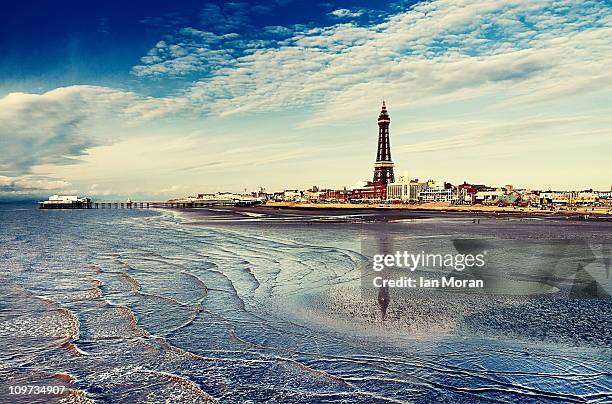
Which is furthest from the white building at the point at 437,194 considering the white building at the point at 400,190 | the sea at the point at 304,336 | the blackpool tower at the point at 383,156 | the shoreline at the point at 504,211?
the sea at the point at 304,336

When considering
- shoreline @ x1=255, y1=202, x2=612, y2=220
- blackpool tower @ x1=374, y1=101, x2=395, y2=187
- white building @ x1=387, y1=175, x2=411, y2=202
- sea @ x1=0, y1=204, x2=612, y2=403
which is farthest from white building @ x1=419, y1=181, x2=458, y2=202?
sea @ x1=0, y1=204, x2=612, y2=403

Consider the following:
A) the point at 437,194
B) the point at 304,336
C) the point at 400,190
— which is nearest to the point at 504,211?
the point at 304,336

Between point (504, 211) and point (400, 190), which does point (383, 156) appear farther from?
point (504, 211)

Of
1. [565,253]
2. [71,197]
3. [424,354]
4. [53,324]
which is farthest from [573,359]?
[71,197]

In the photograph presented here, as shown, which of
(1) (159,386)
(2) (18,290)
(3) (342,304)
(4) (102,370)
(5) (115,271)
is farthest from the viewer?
(5) (115,271)

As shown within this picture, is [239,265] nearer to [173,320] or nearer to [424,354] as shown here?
[173,320]

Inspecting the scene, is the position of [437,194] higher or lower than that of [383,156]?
lower
